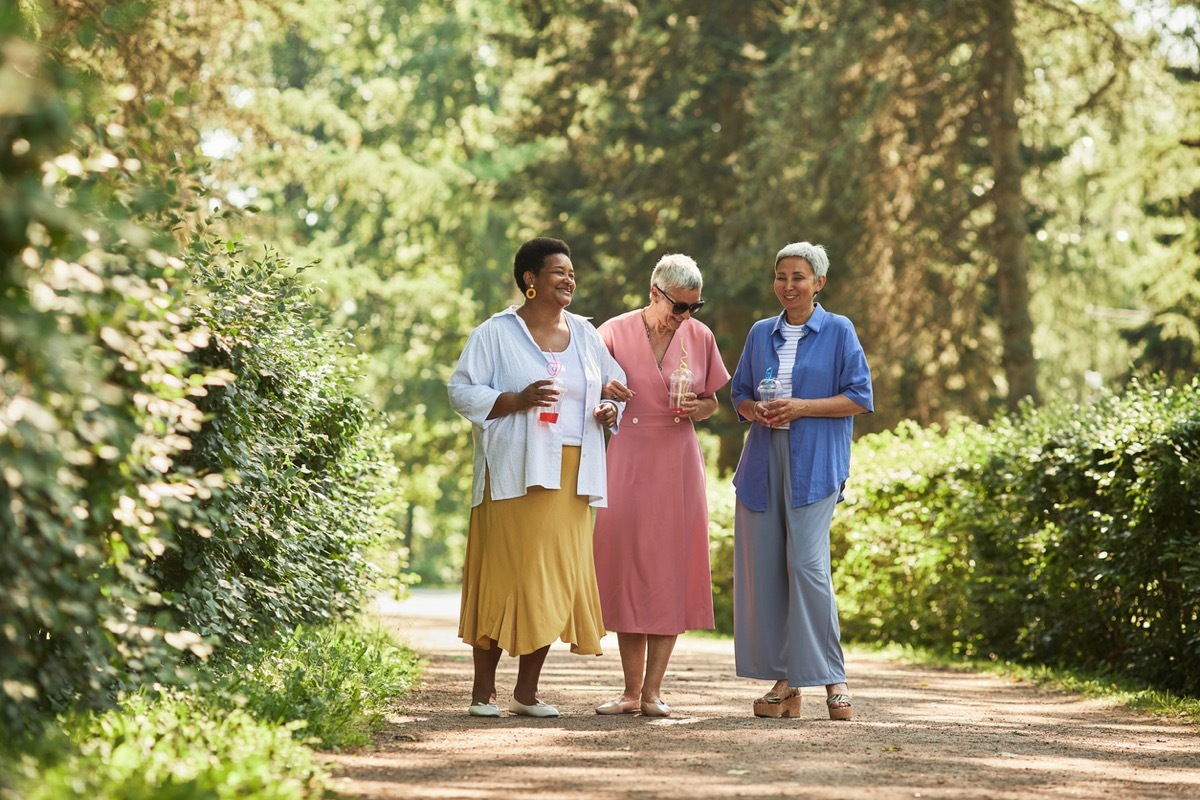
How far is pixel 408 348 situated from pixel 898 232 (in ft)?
59.5

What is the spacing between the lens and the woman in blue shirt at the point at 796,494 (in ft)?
23.9

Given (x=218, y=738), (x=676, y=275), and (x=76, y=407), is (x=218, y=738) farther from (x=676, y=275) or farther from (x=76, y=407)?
(x=676, y=275)

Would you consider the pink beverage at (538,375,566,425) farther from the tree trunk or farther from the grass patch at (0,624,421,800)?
the tree trunk

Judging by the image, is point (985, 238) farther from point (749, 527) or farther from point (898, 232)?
point (749, 527)

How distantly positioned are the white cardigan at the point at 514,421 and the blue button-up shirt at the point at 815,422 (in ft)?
2.56

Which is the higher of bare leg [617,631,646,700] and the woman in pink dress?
the woman in pink dress

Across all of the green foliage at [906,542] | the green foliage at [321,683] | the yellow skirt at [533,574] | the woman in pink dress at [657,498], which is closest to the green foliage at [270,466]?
the green foliage at [321,683]

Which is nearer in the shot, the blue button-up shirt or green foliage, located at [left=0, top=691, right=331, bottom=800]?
green foliage, located at [left=0, top=691, right=331, bottom=800]

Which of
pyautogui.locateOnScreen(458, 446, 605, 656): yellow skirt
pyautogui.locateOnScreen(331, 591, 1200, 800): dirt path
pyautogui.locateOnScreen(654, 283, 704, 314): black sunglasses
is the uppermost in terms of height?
pyautogui.locateOnScreen(654, 283, 704, 314): black sunglasses

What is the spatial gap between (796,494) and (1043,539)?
358cm

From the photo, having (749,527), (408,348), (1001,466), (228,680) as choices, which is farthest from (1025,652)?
(408,348)

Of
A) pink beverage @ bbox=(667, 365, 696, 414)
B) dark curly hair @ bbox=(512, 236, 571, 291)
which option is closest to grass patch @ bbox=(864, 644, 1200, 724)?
pink beverage @ bbox=(667, 365, 696, 414)

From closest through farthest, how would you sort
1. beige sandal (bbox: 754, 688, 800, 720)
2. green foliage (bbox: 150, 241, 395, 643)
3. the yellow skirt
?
green foliage (bbox: 150, 241, 395, 643)
the yellow skirt
beige sandal (bbox: 754, 688, 800, 720)

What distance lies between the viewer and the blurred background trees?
17.7 m
